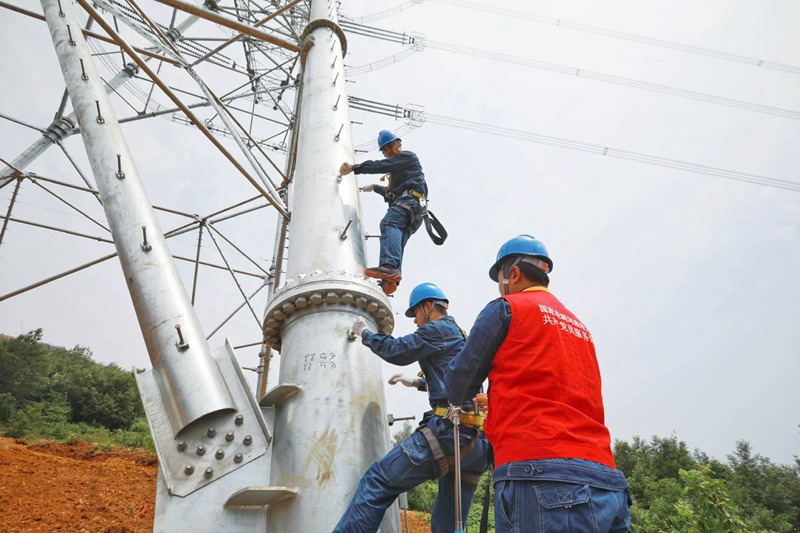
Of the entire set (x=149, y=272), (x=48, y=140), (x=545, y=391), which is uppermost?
(x=48, y=140)

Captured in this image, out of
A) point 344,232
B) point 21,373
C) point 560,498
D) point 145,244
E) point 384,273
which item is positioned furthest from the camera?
point 21,373

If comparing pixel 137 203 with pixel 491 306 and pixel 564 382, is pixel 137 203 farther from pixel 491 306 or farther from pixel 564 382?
pixel 564 382

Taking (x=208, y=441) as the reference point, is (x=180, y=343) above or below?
above

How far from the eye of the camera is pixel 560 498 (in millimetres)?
2041

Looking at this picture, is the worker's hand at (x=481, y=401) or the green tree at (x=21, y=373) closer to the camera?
the worker's hand at (x=481, y=401)

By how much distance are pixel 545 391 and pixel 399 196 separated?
11.2ft

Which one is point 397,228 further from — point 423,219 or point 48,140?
point 48,140

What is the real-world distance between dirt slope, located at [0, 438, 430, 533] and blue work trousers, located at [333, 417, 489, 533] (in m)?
5.35

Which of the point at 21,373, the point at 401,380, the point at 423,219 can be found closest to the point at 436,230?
the point at 423,219

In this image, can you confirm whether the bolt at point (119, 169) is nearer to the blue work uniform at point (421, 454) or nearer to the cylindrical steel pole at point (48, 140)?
the blue work uniform at point (421, 454)

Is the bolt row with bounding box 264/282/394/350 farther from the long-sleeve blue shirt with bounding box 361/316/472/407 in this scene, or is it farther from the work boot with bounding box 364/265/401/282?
the work boot with bounding box 364/265/401/282

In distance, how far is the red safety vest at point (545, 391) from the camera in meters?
2.17

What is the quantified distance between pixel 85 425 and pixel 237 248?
1687cm

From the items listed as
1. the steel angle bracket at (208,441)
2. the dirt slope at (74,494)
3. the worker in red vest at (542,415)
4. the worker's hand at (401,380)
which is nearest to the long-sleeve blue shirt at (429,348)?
the worker's hand at (401,380)
